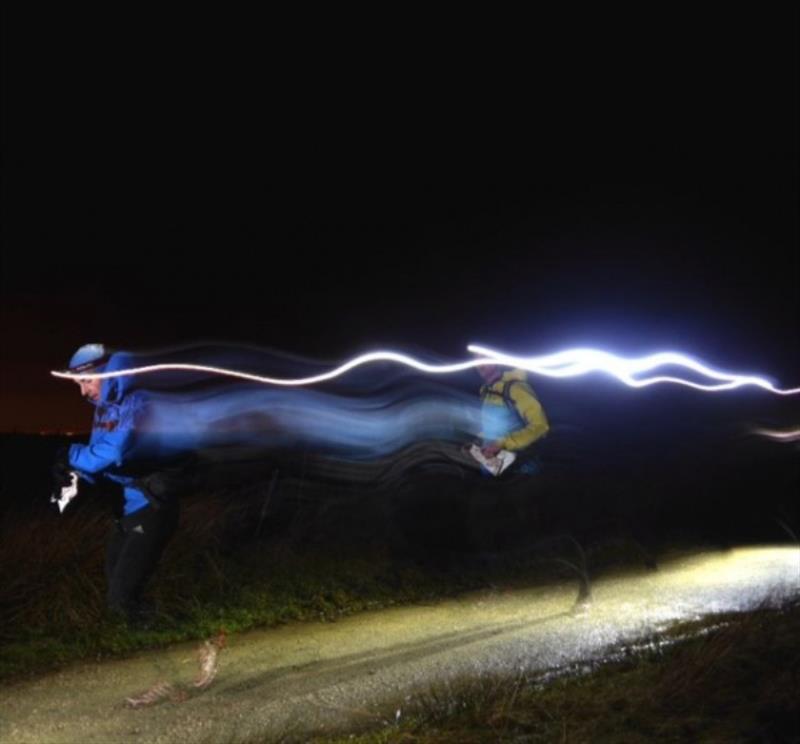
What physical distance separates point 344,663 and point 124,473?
2151 mm

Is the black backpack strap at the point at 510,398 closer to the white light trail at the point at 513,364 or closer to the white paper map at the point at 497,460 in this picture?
the white light trail at the point at 513,364

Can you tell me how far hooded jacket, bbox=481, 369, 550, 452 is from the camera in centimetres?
753

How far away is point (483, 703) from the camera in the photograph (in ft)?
16.3

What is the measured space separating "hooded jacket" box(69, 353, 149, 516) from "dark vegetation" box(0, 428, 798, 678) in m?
0.77

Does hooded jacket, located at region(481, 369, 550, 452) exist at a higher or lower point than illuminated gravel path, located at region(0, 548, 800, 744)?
higher

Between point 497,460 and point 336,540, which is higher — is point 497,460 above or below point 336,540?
above

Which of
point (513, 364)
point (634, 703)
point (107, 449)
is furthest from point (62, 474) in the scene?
point (634, 703)

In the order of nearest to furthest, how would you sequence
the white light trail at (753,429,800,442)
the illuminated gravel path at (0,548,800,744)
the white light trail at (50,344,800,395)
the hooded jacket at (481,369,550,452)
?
the illuminated gravel path at (0,548,800,744), the hooded jacket at (481,369,550,452), the white light trail at (50,344,800,395), the white light trail at (753,429,800,442)

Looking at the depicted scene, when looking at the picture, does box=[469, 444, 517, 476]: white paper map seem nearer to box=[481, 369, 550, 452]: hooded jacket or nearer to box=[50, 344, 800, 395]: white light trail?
box=[481, 369, 550, 452]: hooded jacket

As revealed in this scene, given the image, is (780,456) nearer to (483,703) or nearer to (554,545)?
(554,545)

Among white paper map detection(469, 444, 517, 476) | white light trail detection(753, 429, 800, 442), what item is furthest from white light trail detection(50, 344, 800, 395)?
white light trail detection(753, 429, 800, 442)

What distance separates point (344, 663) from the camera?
241 inches

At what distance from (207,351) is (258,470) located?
9.52 feet

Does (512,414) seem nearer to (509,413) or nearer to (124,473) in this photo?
(509,413)
